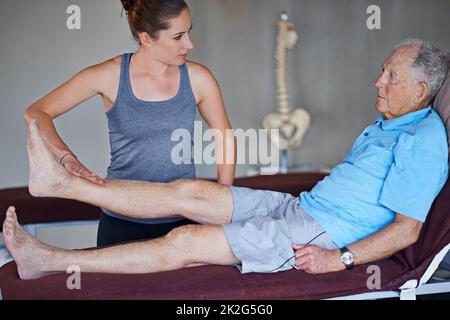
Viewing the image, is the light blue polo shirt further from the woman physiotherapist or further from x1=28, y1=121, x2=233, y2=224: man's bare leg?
the woman physiotherapist

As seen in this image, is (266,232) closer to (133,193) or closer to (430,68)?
(133,193)

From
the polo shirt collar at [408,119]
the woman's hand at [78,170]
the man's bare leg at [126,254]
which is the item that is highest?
the polo shirt collar at [408,119]

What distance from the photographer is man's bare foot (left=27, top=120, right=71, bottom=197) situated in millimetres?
1948

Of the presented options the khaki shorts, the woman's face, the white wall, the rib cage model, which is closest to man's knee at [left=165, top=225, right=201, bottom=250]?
the khaki shorts

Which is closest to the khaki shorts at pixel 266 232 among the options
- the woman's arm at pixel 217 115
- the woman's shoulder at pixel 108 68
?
the woman's arm at pixel 217 115

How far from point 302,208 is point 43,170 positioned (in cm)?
85

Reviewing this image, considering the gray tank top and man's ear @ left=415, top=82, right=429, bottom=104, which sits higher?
man's ear @ left=415, top=82, right=429, bottom=104

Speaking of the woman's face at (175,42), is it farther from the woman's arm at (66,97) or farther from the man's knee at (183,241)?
the man's knee at (183,241)

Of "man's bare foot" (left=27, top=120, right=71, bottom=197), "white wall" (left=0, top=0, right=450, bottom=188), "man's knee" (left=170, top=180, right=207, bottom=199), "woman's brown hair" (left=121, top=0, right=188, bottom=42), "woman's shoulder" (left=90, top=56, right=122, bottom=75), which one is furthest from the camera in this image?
"white wall" (left=0, top=0, right=450, bottom=188)

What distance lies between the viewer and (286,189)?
10.2 ft

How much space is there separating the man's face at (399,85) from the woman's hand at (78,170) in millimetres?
990

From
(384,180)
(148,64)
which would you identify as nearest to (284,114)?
(148,64)

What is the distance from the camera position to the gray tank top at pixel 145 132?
2291mm

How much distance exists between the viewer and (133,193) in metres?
2.01
